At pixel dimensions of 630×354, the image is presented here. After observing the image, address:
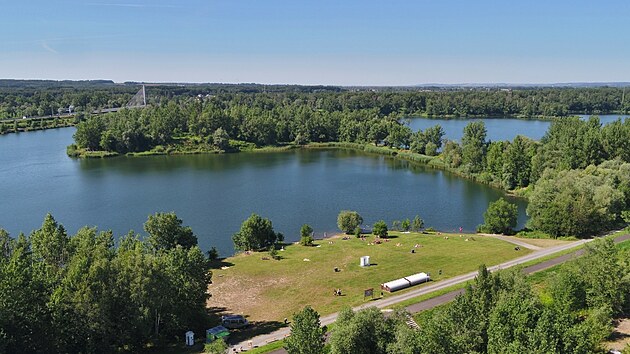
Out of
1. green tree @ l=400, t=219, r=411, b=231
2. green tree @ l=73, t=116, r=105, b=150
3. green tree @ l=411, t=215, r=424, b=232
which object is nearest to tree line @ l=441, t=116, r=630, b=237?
green tree @ l=411, t=215, r=424, b=232

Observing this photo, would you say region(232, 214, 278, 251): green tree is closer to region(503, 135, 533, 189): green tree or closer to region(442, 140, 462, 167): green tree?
region(503, 135, 533, 189): green tree

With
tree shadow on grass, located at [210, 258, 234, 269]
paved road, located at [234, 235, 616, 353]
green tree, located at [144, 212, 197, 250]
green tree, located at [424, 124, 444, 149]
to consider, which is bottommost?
tree shadow on grass, located at [210, 258, 234, 269]

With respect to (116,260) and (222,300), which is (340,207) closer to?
(222,300)

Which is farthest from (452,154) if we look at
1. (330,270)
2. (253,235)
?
(330,270)

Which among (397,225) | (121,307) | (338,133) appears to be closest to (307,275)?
(121,307)

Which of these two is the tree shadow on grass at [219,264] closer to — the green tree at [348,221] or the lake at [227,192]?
the lake at [227,192]

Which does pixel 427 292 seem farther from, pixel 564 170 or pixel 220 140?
pixel 220 140
